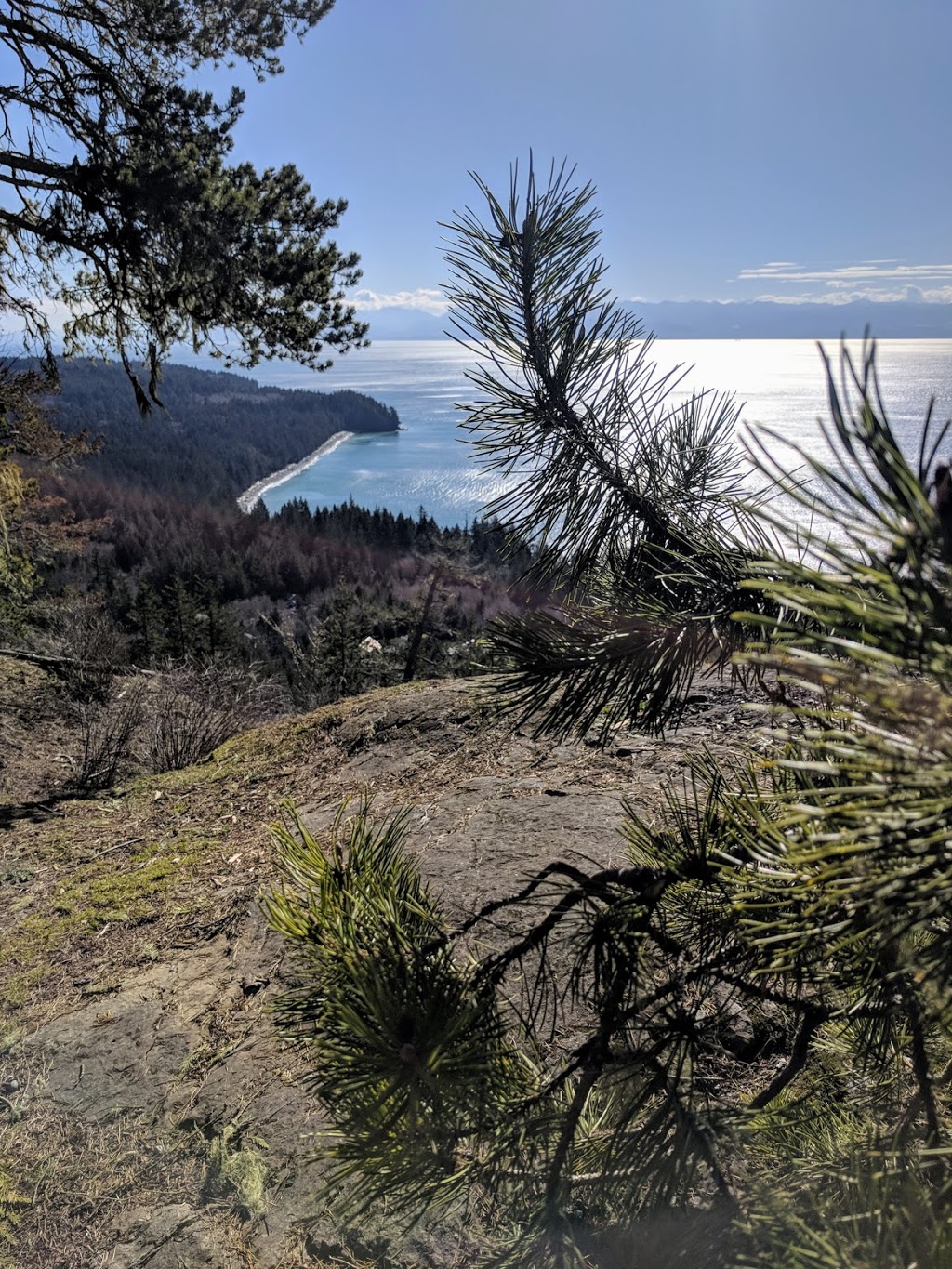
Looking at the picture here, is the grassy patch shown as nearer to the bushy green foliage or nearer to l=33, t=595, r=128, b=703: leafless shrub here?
the bushy green foliage

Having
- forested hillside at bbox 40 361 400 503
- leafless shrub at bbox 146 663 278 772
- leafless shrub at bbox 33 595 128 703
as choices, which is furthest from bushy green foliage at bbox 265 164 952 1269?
forested hillside at bbox 40 361 400 503

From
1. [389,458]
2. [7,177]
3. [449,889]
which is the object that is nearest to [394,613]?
[389,458]

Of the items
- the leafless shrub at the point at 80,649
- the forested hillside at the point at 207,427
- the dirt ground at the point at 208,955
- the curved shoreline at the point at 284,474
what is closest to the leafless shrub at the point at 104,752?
the dirt ground at the point at 208,955

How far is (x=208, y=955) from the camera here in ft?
11.2

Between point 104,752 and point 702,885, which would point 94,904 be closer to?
point 104,752

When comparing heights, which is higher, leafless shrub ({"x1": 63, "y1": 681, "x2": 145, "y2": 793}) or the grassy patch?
the grassy patch

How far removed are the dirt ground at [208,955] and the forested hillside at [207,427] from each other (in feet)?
207

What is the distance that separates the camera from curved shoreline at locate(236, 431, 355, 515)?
226 ft

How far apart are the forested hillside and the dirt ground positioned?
63093 mm

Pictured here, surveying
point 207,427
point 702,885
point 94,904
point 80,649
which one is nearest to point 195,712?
point 80,649

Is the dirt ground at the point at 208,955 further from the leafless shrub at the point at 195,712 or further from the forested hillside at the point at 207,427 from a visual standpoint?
the forested hillside at the point at 207,427

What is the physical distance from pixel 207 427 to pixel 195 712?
78.5 meters

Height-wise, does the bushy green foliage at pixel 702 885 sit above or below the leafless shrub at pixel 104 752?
above

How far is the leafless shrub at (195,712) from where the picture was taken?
7152 mm
